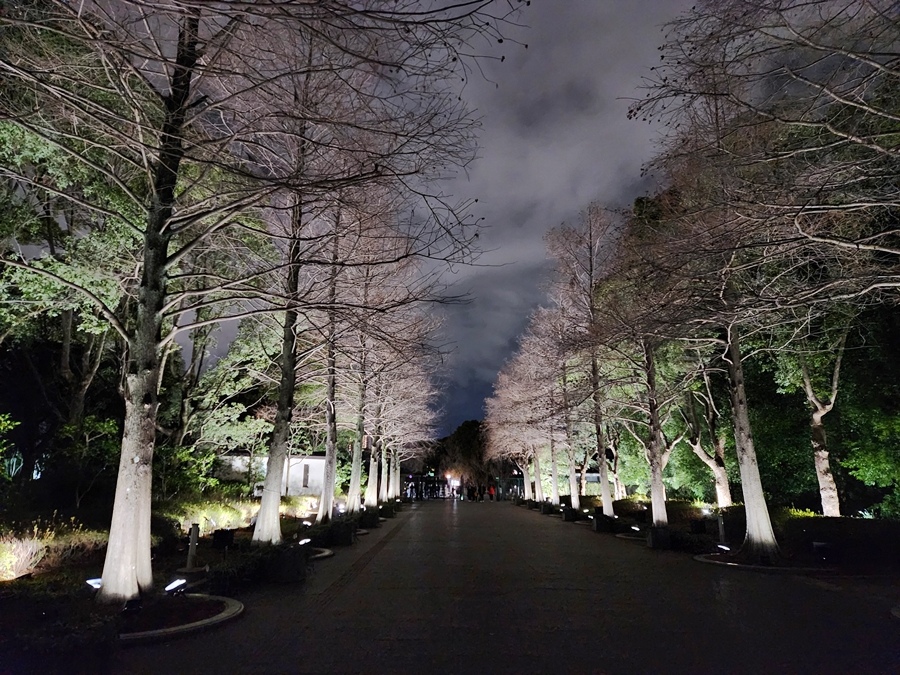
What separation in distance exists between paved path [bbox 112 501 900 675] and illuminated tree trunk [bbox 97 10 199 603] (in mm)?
1423

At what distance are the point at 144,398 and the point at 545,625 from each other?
6048mm

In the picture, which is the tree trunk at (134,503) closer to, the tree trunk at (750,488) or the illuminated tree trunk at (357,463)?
the tree trunk at (750,488)

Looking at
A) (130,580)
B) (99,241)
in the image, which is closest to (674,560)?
(130,580)

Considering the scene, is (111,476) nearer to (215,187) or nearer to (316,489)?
(215,187)

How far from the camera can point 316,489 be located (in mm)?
43344

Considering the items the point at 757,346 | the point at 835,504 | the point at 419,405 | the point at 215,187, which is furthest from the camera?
the point at 419,405

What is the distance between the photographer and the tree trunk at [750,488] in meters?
12.8

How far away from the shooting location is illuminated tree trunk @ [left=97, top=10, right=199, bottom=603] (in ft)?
23.1

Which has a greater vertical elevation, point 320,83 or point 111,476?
point 320,83

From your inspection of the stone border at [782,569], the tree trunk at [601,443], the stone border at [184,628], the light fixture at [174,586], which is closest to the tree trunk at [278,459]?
the light fixture at [174,586]

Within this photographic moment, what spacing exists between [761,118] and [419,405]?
Result: 26294 mm

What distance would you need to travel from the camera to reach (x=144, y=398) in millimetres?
7492

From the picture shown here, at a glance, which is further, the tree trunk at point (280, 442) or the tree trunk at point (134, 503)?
the tree trunk at point (280, 442)

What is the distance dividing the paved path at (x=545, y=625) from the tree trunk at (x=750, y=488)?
1.21 m
